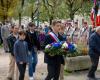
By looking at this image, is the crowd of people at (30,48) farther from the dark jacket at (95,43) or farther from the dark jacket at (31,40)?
the dark jacket at (95,43)

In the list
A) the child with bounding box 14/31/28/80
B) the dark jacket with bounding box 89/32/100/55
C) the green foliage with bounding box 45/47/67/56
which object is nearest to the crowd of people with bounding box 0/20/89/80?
the child with bounding box 14/31/28/80

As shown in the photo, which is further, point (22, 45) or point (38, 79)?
point (38, 79)

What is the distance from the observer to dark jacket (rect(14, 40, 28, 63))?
9.37 m

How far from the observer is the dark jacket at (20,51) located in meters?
9.37

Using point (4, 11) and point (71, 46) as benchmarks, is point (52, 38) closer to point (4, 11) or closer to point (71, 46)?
point (71, 46)

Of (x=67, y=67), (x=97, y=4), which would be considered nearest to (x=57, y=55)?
(x=67, y=67)

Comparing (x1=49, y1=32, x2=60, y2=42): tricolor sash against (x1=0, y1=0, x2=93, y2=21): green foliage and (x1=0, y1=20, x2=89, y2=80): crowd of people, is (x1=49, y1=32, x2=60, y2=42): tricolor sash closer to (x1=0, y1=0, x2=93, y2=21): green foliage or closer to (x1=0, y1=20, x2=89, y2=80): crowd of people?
(x1=0, y1=20, x2=89, y2=80): crowd of people

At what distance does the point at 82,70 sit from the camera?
40.6 feet

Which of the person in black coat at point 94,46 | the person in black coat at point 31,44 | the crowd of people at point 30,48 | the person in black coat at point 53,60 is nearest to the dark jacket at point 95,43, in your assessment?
the person in black coat at point 94,46

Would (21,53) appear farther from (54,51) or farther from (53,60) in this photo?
(54,51)

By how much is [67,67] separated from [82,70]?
0.59m

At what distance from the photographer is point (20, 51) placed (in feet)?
30.9

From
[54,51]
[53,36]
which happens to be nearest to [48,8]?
[53,36]

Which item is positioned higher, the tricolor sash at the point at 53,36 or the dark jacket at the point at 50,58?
the tricolor sash at the point at 53,36
